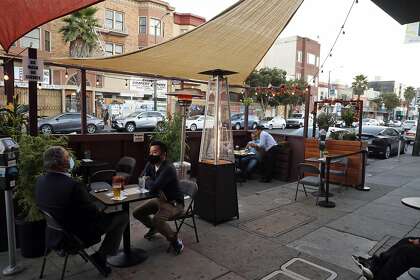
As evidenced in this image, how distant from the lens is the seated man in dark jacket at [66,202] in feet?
9.23

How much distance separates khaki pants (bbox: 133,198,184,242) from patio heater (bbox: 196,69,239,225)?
921 millimetres

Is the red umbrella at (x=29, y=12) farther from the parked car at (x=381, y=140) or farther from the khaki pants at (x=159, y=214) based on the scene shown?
the parked car at (x=381, y=140)

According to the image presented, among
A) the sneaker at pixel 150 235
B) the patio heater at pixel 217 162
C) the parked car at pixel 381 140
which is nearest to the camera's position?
the sneaker at pixel 150 235

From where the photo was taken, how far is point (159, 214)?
379 cm

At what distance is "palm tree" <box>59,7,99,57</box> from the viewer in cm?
2367

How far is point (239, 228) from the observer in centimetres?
468

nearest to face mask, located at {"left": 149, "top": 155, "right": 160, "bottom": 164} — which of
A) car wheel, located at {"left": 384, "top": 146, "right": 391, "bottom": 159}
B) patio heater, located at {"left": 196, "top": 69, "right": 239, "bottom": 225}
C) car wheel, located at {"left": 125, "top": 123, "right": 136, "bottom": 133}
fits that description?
patio heater, located at {"left": 196, "top": 69, "right": 239, "bottom": 225}

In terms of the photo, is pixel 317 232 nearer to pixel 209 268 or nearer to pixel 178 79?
pixel 209 268

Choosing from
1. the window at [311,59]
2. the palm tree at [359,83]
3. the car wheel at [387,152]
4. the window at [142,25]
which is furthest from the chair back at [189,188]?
the palm tree at [359,83]

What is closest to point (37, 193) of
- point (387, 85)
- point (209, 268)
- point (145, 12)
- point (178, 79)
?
point (209, 268)

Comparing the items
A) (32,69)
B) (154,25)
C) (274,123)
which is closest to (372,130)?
(32,69)

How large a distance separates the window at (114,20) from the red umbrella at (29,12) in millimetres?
25765

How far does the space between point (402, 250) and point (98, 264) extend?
118 inches

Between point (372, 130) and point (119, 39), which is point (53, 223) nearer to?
point (372, 130)
